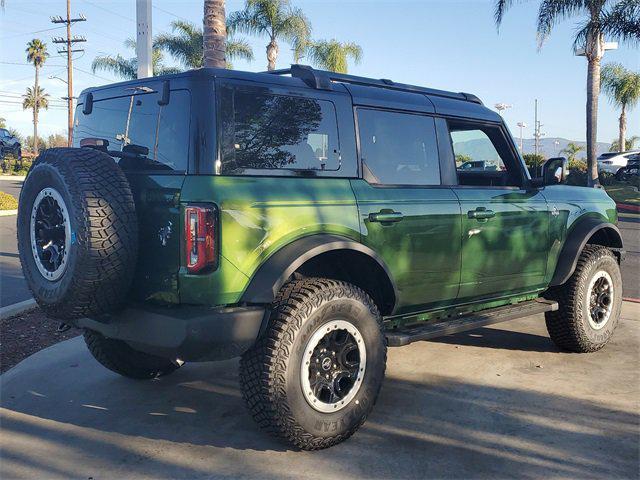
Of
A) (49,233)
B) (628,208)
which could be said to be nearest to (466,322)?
(49,233)

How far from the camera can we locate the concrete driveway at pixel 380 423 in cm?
333

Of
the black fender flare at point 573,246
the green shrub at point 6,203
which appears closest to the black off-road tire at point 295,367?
the black fender flare at point 573,246

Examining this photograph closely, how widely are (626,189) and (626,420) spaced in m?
22.8

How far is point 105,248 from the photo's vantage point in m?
3.16

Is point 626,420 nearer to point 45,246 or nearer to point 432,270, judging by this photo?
point 432,270

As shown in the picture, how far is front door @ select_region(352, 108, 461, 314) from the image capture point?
3902mm

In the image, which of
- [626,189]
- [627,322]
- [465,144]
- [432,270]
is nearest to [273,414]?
[432,270]

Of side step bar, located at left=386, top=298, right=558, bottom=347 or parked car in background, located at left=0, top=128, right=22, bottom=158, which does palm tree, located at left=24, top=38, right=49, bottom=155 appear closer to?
parked car in background, located at left=0, top=128, right=22, bottom=158

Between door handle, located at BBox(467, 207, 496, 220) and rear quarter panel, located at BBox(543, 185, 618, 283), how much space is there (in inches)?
32.8

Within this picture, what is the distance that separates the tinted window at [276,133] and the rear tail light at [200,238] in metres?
0.31

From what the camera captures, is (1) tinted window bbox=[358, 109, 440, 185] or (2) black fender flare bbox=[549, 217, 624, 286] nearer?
(1) tinted window bbox=[358, 109, 440, 185]

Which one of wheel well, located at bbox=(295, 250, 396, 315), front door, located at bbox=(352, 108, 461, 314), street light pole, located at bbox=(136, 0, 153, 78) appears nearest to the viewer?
wheel well, located at bbox=(295, 250, 396, 315)

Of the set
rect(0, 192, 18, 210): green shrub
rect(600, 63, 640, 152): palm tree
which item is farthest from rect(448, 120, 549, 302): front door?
rect(600, 63, 640, 152): palm tree

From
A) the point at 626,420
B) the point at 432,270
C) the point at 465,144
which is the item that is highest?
the point at 465,144
